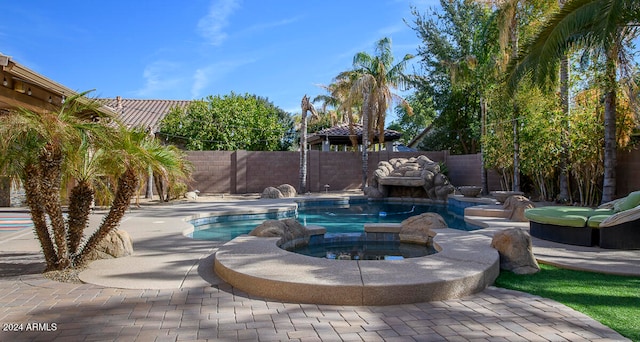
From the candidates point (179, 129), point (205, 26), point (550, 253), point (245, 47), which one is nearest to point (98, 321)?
point (550, 253)

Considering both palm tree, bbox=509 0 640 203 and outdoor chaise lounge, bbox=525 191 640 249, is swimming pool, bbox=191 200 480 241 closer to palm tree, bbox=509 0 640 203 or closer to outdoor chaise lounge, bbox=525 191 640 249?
outdoor chaise lounge, bbox=525 191 640 249

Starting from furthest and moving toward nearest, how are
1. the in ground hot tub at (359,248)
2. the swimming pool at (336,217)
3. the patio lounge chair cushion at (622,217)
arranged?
1. the swimming pool at (336,217)
2. the in ground hot tub at (359,248)
3. the patio lounge chair cushion at (622,217)

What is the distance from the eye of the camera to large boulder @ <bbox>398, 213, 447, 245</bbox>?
792 cm

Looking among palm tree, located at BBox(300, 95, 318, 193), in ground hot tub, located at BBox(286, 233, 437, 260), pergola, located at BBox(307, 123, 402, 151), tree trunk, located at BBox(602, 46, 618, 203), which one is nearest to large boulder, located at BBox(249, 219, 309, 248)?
in ground hot tub, located at BBox(286, 233, 437, 260)

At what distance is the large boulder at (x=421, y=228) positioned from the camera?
26.0 feet

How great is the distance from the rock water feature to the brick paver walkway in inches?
484

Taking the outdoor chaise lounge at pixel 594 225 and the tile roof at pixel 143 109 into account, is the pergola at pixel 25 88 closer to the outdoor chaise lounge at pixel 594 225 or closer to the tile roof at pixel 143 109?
the outdoor chaise lounge at pixel 594 225

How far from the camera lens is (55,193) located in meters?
4.88

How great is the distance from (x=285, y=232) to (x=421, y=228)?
8.81 feet

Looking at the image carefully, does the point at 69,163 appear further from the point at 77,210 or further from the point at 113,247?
the point at 113,247

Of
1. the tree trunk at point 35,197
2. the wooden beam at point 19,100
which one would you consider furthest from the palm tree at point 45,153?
the wooden beam at point 19,100

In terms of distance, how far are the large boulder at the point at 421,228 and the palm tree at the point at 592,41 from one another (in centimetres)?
404

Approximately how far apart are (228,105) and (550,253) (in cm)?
1948

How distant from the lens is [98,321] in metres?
3.49
